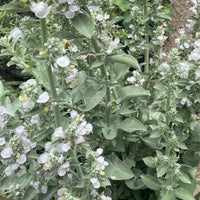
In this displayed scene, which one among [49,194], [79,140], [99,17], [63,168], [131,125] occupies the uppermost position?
[99,17]

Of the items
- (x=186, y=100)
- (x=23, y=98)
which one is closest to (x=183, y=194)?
(x=186, y=100)

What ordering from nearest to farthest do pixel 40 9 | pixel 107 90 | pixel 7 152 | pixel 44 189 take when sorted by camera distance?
pixel 40 9, pixel 7 152, pixel 44 189, pixel 107 90

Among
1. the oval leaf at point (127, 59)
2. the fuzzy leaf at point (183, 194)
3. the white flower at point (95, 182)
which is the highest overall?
the oval leaf at point (127, 59)

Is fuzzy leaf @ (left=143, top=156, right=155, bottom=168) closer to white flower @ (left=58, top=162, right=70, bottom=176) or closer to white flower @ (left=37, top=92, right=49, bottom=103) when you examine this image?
white flower @ (left=58, top=162, right=70, bottom=176)

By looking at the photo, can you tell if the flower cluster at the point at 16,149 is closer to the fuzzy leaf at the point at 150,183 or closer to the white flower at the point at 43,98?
the white flower at the point at 43,98

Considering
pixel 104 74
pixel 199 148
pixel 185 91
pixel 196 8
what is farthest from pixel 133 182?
pixel 196 8

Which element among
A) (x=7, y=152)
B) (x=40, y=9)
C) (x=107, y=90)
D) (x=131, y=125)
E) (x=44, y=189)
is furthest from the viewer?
(x=131, y=125)

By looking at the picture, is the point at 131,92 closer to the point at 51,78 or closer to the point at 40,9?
the point at 51,78

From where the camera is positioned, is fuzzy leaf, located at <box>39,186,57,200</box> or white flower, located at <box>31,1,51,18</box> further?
fuzzy leaf, located at <box>39,186,57,200</box>

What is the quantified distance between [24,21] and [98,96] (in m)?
0.42

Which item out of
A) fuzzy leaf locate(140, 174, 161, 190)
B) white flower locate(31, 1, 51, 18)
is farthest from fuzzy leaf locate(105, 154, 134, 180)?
white flower locate(31, 1, 51, 18)

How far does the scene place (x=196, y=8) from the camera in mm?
1434

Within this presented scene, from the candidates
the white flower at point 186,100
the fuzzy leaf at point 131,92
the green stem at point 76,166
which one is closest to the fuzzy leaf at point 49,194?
the green stem at point 76,166

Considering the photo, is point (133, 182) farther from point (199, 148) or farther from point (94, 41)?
point (94, 41)
